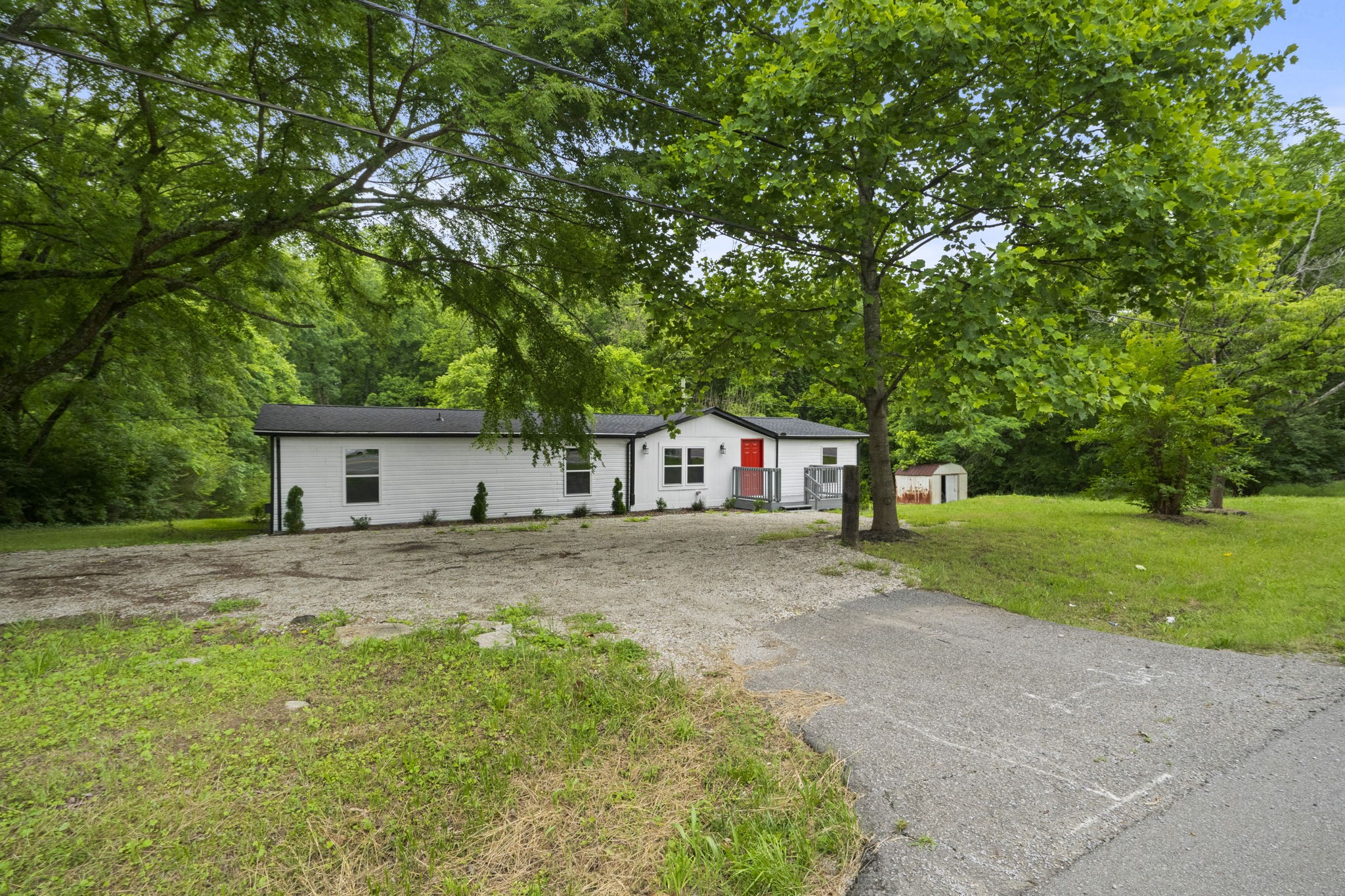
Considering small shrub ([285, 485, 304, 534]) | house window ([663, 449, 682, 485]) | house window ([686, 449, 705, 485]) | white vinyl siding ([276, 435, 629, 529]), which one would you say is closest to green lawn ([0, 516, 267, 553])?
small shrub ([285, 485, 304, 534])

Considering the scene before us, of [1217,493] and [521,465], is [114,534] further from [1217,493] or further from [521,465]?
[1217,493]

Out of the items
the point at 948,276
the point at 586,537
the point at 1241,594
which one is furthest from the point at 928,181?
the point at 586,537

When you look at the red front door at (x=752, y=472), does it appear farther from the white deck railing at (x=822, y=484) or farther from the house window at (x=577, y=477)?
the house window at (x=577, y=477)

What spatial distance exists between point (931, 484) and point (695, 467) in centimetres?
916

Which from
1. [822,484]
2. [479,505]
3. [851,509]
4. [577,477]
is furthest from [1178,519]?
[479,505]

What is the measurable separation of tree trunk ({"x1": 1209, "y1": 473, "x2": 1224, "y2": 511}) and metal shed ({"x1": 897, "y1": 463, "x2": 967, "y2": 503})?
7526mm

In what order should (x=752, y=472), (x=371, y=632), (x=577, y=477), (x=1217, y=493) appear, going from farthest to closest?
(x=752, y=472)
(x=577, y=477)
(x=1217, y=493)
(x=371, y=632)

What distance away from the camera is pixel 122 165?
246 inches

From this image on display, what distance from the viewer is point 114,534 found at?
12.7 m

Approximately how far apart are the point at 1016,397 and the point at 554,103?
18.9 ft

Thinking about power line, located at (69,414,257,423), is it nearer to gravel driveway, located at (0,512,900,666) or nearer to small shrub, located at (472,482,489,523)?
gravel driveway, located at (0,512,900,666)

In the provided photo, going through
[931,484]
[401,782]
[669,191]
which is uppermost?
[669,191]

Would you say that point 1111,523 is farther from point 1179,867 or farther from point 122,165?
point 122,165

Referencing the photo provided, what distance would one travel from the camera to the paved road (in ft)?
7.65
